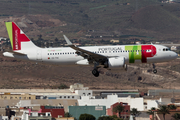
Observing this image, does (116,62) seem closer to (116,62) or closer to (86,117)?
(116,62)

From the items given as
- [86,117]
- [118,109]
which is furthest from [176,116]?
[86,117]

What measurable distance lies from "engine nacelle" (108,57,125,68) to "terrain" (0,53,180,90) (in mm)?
70026

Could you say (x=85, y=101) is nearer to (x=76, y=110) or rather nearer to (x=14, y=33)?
(x=76, y=110)

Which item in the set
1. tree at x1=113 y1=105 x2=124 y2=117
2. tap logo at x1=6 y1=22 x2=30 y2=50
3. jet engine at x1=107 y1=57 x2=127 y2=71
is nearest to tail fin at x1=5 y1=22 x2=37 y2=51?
tap logo at x1=6 y1=22 x2=30 y2=50

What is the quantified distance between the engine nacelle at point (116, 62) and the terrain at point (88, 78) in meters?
70.0

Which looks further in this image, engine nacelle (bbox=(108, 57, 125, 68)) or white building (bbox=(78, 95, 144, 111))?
white building (bbox=(78, 95, 144, 111))

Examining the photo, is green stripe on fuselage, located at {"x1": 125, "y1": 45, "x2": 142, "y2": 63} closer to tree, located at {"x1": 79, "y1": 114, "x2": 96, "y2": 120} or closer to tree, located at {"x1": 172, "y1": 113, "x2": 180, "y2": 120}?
tree, located at {"x1": 172, "y1": 113, "x2": 180, "y2": 120}

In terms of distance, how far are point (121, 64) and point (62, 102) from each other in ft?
231

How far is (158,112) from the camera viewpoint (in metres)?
105

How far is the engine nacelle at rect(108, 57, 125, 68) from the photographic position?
2372 inches

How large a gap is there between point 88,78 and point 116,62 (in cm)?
10473

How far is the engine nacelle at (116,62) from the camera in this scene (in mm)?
60250

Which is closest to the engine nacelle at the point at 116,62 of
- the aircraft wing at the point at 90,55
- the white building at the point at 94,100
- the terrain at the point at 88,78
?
the aircraft wing at the point at 90,55

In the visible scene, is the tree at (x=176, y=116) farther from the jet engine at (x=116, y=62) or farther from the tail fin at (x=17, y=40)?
the tail fin at (x=17, y=40)
